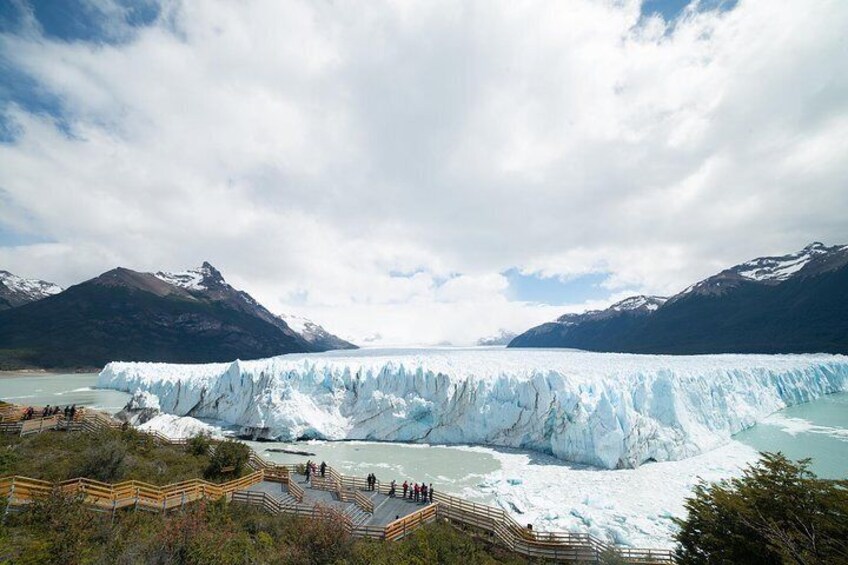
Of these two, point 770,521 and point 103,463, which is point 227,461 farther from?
point 770,521

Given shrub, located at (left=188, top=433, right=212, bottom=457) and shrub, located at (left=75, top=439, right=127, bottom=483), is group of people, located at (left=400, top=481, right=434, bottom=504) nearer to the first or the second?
shrub, located at (left=188, top=433, right=212, bottom=457)

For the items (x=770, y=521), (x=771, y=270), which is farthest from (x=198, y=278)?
(x=771, y=270)

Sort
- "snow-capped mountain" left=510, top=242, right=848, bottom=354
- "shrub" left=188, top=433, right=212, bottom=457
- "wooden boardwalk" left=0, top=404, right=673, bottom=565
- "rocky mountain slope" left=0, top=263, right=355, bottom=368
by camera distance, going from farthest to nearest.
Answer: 1. "rocky mountain slope" left=0, top=263, right=355, bottom=368
2. "snow-capped mountain" left=510, top=242, right=848, bottom=354
3. "shrub" left=188, top=433, right=212, bottom=457
4. "wooden boardwalk" left=0, top=404, right=673, bottom=565

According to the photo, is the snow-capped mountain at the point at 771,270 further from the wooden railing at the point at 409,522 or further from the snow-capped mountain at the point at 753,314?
the wooden railing at the point at 409,522

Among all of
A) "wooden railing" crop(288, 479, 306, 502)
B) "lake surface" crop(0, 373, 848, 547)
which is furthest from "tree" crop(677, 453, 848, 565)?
"wooden railing" crop(288, 479, 306, 502)

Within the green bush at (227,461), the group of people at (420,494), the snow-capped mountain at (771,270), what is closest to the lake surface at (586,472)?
the group of people at (420,494)

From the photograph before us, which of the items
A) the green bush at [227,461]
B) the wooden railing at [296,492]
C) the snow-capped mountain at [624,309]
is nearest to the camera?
the wooden railing at [296,492]
